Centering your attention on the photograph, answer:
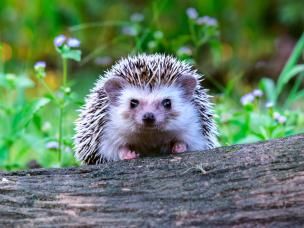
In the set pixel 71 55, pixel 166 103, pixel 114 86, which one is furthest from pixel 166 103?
pixel 71 55

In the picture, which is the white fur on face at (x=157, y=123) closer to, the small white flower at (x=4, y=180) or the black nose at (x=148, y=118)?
the black nose at (x=148, y=118)

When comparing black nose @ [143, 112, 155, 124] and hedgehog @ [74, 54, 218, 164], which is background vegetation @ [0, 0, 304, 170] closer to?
hedgehog @ [74, 54, 218, 164]

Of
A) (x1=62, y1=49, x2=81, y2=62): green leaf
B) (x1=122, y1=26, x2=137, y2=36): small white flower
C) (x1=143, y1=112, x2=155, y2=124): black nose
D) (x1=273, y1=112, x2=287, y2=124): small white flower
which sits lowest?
(x1=143, y1=112, x2=155, y2=124): black nose

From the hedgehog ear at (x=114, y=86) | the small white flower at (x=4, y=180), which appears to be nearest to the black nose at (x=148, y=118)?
the hedgehog ear at (x=114, y=86)

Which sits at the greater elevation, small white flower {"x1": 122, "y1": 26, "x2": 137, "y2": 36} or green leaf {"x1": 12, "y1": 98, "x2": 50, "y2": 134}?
small white flower {"x1": 122, "y1": 26, "x2": 137, "y2": 36}

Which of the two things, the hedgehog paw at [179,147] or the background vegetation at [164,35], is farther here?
the background vegetation at [164,35]

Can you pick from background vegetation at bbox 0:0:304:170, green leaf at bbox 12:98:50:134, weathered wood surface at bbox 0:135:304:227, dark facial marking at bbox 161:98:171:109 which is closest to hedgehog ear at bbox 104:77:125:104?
dark facial marking at bbox 161:98:171:109
